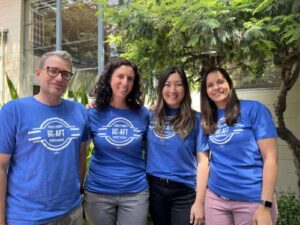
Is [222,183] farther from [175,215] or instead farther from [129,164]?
[129,164]

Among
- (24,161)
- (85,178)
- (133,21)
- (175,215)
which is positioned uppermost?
(133,21)

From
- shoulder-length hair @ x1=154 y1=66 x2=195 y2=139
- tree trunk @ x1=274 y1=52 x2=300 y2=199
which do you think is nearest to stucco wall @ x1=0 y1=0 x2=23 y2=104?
tree trunk @ x1=274 y1=52 x2=300 y2=199

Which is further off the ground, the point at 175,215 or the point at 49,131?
the point at 49,131

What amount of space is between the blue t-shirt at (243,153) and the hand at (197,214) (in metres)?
0.19

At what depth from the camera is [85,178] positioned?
123 inches

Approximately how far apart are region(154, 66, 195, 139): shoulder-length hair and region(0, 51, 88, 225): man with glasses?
28.1 inches

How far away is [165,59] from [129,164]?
2064 millimetres

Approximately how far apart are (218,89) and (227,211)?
0.87 meters

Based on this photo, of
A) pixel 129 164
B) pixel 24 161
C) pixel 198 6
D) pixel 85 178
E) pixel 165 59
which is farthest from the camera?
pixel 165 59

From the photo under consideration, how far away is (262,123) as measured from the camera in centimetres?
255

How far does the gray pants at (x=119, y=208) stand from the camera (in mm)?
2809

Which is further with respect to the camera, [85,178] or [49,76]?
[85,178]

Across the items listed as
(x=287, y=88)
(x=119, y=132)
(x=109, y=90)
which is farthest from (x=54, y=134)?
(x=287, y=88)

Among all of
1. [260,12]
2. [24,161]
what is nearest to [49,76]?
[24,161]
